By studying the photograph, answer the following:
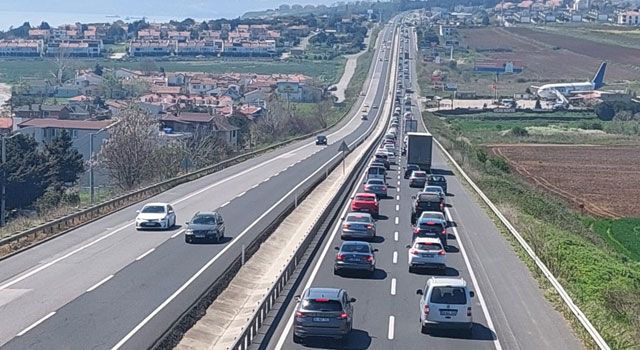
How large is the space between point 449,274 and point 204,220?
9812 millimetres

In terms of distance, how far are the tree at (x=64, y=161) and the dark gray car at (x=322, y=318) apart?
43.2m

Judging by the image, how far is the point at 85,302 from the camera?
85.3 feet

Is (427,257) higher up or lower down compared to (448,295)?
lower down

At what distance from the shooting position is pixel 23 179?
182 ft

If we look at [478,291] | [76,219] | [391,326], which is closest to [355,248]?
[478,291]

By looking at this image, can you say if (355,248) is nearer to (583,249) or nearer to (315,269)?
(315,269)

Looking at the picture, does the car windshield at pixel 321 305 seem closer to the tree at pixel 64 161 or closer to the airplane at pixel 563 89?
the tree at pixel 64 161

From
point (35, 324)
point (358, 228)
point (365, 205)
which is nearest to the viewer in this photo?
point (35, 324)

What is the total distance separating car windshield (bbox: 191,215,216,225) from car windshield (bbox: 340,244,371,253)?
798cm

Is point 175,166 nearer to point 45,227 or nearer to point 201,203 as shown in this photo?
point 201,203

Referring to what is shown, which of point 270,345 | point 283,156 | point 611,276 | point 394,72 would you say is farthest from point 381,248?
point 394,72

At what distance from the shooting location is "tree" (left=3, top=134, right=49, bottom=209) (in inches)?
2172

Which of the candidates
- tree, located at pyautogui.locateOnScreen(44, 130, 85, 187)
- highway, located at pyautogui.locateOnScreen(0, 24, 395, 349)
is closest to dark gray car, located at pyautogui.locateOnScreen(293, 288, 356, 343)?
highway, located at pyautogui.locateOnScreen(0, 24, 395, 349)

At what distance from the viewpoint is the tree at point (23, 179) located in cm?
5516
